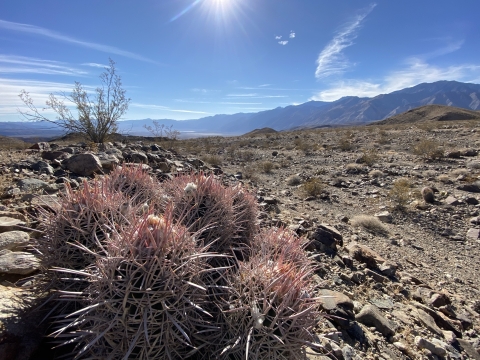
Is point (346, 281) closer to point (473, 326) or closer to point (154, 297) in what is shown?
point (473, 326)

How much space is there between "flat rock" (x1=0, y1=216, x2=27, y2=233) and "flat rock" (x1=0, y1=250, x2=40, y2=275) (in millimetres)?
635

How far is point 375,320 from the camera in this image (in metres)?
2.69

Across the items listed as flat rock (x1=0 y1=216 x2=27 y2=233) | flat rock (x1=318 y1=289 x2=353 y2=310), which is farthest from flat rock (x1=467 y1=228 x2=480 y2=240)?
flat rock (x1=0 y1=216 x2=27 y2=233)

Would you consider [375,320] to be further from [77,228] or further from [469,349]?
[77,228]

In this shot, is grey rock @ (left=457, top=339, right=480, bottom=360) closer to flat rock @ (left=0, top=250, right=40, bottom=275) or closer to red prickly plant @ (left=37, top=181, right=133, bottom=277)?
red prickly plant @ (left=37, top=181, right=133, bottom=277)

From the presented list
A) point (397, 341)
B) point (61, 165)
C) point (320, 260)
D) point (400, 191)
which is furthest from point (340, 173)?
point (61, 165)

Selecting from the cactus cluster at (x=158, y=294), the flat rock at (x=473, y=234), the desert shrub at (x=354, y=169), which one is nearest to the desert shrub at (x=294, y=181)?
the desert shrub at (x=354, y=169)

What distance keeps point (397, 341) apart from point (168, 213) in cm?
265

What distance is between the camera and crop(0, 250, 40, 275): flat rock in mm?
2082

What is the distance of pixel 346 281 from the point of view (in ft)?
11.0

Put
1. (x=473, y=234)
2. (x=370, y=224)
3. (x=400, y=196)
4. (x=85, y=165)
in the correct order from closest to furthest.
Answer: (x=85, y=165), (x=473, y=234), (x=370, y=224), (x=400, y=196)

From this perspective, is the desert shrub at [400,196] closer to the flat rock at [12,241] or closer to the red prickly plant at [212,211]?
the red prickly plant at [212,211]

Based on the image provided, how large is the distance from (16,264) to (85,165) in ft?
11.0

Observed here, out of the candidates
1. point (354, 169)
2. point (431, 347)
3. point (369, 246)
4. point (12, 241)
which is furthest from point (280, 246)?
point (354, 169)
